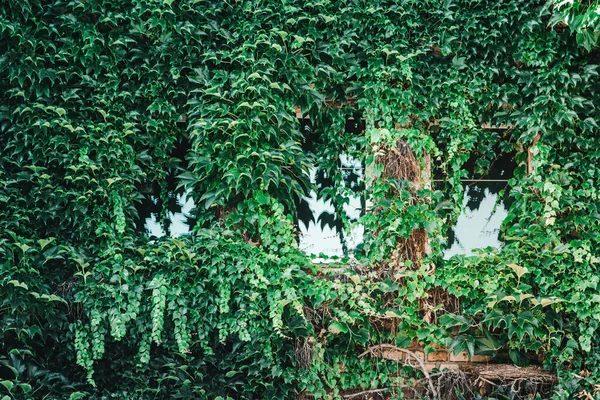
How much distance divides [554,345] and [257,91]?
3.56 m

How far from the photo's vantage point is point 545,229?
6.38m

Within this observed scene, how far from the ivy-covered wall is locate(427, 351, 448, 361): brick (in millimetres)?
259

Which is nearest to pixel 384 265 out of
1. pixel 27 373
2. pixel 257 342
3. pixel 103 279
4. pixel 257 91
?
pixel 257 342

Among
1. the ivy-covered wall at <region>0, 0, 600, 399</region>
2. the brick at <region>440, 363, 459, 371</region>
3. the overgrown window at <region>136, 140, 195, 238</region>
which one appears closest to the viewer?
the ivy-covered wall at <region>0, 0, 600, 399</region>

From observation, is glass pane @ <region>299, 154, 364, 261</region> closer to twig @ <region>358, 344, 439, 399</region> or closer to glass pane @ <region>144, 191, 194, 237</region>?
twig @ <region>358, 344, 439, 399</region>

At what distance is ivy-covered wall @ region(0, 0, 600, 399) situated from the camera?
607 cm

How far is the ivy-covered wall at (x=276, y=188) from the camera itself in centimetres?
607

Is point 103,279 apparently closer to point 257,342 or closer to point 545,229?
point 257,342

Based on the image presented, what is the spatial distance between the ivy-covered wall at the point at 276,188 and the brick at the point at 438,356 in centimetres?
26

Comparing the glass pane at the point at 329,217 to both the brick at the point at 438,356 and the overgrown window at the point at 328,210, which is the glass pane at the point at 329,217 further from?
the brick at the point at 438,356

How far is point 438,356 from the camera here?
6398 mm

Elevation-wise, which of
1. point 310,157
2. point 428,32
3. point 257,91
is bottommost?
point 310,157

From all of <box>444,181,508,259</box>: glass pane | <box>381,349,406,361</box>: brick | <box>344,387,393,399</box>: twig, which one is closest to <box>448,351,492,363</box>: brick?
<box>381,349,406,361</box>: brick

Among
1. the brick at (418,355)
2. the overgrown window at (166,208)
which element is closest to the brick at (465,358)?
the brick at (418,355)
